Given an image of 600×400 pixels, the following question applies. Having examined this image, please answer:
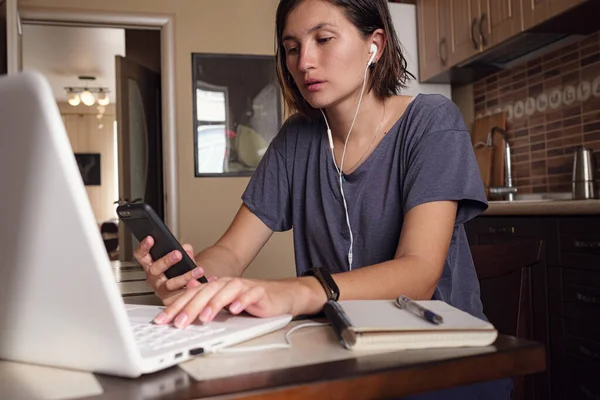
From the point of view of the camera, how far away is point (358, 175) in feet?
4.11

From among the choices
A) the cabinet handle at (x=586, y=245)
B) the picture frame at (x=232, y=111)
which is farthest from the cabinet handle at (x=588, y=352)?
the picture frame at (x=232, y=111)

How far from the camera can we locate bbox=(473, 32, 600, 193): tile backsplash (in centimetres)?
265

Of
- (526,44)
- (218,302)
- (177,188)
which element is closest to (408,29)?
(526,44)

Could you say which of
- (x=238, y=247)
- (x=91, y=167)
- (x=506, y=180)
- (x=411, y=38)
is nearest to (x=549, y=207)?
(x=506, y=180)

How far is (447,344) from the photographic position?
0.58 metres

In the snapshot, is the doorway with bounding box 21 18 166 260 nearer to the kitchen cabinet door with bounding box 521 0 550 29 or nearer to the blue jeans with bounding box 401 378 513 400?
the blue jeans with bounding box 401 378 513 400

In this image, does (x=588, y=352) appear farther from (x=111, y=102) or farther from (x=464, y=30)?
(x=111, y=102)

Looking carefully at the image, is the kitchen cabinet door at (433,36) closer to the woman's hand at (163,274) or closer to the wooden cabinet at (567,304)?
the wooden cabinet at (567,304)

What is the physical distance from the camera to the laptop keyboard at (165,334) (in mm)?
585

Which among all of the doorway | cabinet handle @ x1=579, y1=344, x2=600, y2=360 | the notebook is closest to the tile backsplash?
cabinet handle @ x1=579, y1=344, x2=600, y2=360

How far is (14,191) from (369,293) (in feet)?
1.73

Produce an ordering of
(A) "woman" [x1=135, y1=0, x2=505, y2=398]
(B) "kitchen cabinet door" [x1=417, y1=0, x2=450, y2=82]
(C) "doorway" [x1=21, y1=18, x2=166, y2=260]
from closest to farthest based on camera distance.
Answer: (A) "woman" [x1=135, y1=0, x2=505, y2=398]
(B) "kitchen cabinet door" [x1=417, y1=0, x2=450, y2=82]
(C) "doorway" [x1=21, y1=18, x2=166, y2=260]

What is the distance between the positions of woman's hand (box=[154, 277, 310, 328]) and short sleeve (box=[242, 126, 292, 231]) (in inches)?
26.8

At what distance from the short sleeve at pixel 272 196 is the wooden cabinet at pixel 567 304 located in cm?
97
